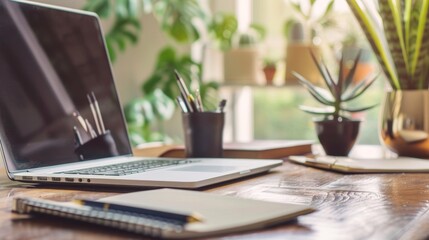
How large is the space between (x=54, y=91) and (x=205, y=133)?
0.29 meters

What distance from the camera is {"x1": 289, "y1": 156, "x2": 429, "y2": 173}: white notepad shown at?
1.08 m

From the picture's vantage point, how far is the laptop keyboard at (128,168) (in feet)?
3.15

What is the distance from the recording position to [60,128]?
1079 mm

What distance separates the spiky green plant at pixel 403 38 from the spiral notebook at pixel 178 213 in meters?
0.72

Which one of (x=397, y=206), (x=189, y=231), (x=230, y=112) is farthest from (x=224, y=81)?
(x=189, y=231)

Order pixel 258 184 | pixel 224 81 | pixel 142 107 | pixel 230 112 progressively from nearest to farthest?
pixel 258 184
pixel 142 107
pixel 224 81
pixel 230 112

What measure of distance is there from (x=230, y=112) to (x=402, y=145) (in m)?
1.79

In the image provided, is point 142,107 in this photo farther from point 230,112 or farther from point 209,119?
point 209,119

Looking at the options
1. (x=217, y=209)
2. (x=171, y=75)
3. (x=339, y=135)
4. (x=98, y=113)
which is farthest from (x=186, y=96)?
(x=171, y=75)

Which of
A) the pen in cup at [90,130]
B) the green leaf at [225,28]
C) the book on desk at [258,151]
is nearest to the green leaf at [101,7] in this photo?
the green leaf at [225,28]

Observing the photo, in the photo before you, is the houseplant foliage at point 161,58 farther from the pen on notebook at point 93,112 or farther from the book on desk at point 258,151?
the pen on notebook at point 93,112

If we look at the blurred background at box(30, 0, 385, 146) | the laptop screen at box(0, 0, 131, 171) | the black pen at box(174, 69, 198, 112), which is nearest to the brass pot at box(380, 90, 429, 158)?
the black pen at box(174, 69, 198, 112)

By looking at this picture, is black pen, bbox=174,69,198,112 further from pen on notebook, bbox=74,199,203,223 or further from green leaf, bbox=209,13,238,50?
green leaf, bbox=209,13,238,50

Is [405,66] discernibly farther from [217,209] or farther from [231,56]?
[231,56]
